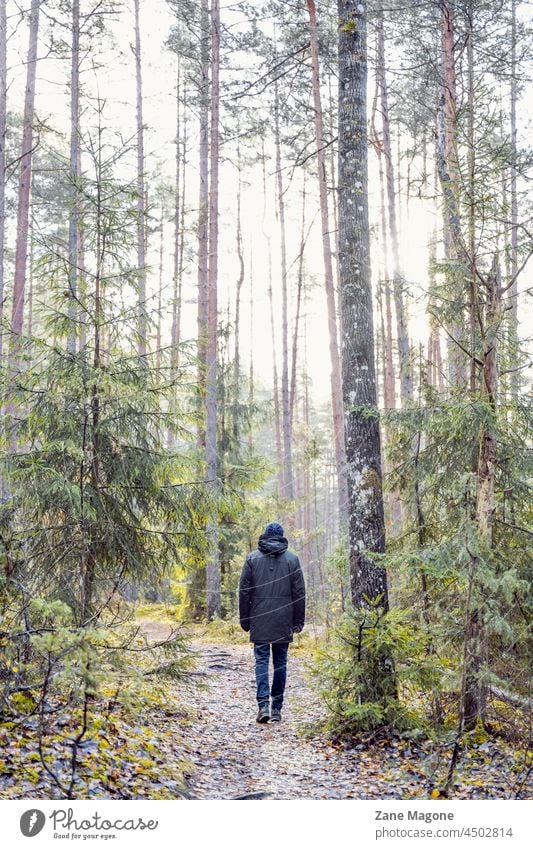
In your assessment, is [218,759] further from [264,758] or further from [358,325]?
[358,325]

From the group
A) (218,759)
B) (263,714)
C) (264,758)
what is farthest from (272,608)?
(218,759)

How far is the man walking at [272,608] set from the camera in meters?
7.26

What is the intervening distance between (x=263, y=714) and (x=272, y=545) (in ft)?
6.14

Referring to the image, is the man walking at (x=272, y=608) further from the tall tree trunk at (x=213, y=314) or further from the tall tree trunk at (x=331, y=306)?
the tall tree trunk at (x=213, y=314)

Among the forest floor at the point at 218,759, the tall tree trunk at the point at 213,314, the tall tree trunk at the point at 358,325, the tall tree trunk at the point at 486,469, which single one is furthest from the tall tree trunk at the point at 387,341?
the forest floor at the point at 218,759

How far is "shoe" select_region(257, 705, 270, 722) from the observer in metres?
7.16

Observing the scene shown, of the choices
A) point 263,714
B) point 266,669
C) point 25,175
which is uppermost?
point 25,175

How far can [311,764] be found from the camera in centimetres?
562

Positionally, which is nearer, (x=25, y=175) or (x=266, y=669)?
(x=266, y=669)

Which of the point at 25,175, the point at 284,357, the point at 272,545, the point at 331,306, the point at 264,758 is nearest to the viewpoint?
the point at 264,758

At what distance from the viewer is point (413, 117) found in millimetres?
18719

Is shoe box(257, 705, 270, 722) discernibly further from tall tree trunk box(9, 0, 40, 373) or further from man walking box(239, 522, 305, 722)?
tall tree trunk box(9, 0, 40, 373)
